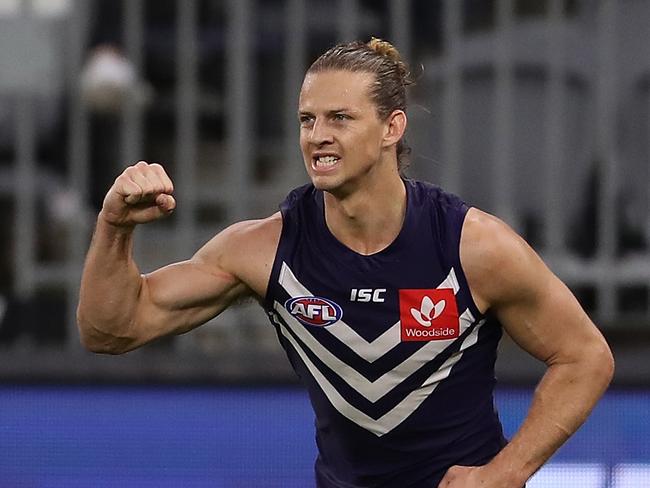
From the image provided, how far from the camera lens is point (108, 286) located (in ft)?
13.1

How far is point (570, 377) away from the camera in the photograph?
4.06 metres

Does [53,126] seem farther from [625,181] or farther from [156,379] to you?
→ [625,181]

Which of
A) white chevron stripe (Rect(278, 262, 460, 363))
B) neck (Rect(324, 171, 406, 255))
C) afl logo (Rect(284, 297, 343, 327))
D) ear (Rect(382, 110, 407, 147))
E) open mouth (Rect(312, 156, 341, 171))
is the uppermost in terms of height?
ear (Rect(382, 110, 407, 147))

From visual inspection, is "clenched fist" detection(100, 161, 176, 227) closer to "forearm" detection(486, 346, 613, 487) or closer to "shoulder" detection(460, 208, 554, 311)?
"shoulder" detection(460, 208, 554, 311)

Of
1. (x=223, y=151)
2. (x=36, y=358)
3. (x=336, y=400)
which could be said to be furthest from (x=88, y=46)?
(x=336, y=400)

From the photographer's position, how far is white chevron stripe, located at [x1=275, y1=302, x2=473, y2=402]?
4.08m

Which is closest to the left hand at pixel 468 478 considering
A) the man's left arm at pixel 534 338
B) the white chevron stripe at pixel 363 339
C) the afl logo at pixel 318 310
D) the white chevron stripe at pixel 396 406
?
the man's left arm at pixel 534 338

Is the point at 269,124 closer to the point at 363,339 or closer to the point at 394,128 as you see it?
the point at 394,128

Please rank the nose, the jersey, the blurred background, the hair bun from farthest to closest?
1. the blurred background
2. the hair bun
3. the jersey
4. the nose

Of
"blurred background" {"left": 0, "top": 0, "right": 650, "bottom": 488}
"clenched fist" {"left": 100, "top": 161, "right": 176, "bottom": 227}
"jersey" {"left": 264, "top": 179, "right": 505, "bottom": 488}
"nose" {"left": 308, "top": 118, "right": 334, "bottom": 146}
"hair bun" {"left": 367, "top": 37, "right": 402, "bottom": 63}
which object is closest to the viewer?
"clenched fist" {"left": 100, "top": 161, "right": 176, "bottom": 227}

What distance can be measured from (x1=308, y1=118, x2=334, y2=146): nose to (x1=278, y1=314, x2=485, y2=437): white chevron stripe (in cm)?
57

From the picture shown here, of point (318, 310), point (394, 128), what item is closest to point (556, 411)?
point (318, 310)

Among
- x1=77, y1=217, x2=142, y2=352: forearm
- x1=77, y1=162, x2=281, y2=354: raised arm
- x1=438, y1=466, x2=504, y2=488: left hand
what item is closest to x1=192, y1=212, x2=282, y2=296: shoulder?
x1=77, y1=162, x2=281, y2=354: raised arm

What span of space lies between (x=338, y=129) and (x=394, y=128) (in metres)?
0.22
